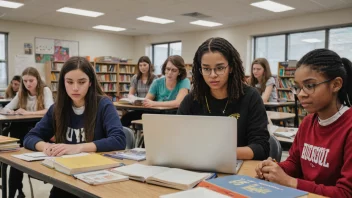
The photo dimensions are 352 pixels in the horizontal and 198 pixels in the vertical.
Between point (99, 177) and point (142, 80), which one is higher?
point (142, 80)

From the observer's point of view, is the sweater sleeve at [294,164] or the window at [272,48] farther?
the window at [272,48]

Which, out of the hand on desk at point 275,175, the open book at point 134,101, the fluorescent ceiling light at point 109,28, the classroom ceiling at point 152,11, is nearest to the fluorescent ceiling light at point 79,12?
the classroom ceiling at point 152,11

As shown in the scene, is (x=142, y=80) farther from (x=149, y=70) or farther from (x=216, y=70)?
→ (x=216, y=70)

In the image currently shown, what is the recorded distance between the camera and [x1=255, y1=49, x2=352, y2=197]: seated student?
107 centimetres

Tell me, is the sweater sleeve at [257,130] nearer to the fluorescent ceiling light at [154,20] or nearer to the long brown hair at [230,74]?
the long brown hair at [230,74]

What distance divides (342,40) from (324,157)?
6715 millimetres

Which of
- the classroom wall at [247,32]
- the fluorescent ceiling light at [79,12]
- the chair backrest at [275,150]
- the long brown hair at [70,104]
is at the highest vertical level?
the fluorescent ceiling light at [79,12]

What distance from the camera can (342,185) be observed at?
0.99 metres

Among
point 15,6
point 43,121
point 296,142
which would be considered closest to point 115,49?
point 15,6

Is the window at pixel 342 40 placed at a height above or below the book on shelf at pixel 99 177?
above

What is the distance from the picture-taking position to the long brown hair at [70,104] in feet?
5.72

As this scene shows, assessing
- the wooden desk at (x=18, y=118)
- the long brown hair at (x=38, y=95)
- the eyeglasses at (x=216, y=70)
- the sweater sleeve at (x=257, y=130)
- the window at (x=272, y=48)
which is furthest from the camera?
the window at (x=272, y=48)

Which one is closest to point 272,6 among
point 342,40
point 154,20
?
point 342,40

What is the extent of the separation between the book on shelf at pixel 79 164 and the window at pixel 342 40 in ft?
21.9
